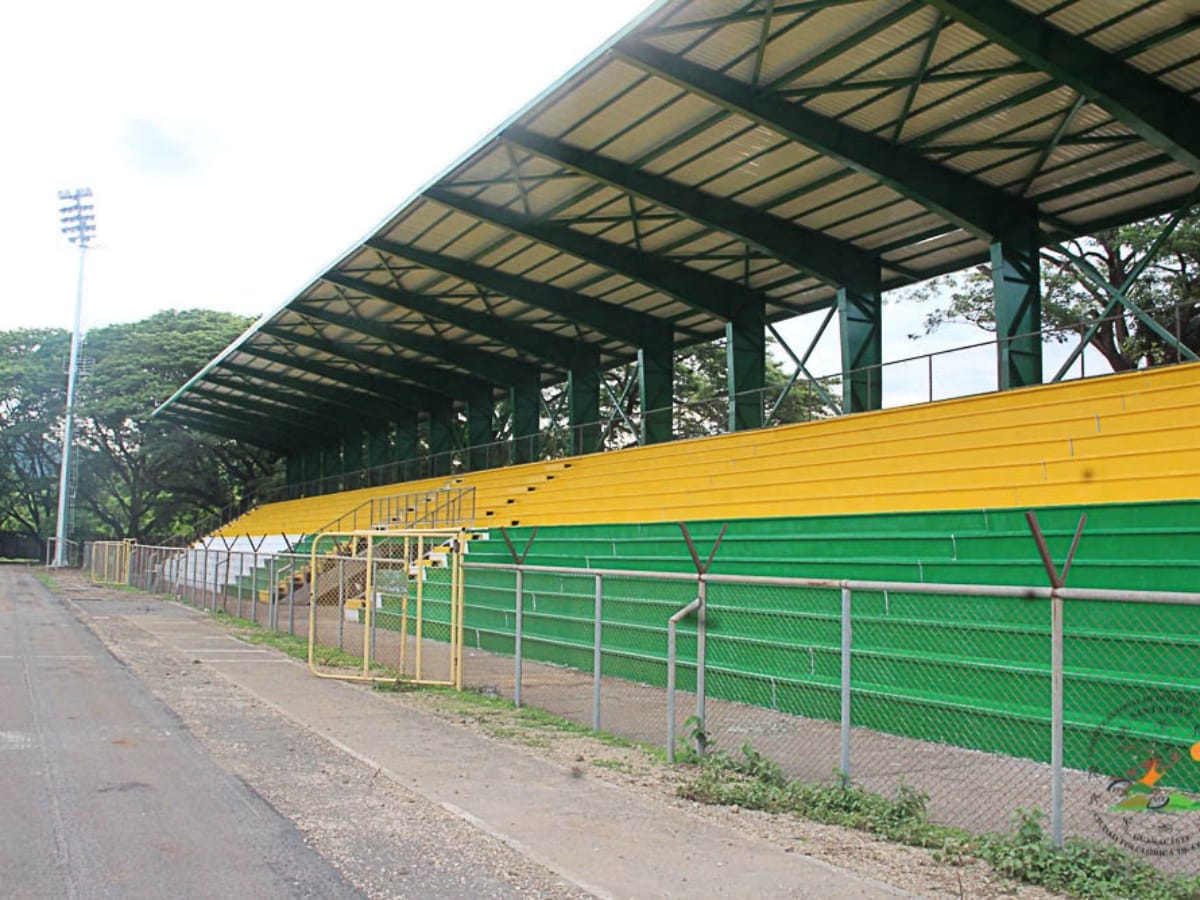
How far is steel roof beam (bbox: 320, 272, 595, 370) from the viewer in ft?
84.5

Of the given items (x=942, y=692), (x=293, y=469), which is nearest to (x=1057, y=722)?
(x=942, y=692)

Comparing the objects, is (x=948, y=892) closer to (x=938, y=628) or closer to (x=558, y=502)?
(x=938, y=628)

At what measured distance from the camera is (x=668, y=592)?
13.7m

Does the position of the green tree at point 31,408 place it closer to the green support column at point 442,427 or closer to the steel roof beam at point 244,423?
the steel roof beam at point 244,423

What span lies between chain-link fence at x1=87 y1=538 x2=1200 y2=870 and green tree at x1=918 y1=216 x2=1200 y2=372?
15.5 m

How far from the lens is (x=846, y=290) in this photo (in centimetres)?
2138

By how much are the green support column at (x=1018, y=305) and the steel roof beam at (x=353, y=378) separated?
2430 cm

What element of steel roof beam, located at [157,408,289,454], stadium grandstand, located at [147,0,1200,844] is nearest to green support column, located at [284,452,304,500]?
steel roof beam, located at [157,408,289,454]

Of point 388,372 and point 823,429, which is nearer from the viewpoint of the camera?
point 823,429

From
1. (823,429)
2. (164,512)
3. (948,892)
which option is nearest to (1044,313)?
(823,429)

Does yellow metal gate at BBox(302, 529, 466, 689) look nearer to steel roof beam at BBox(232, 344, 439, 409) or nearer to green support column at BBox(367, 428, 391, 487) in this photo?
steel roof beam at BBox(232, 344, 439, 409)

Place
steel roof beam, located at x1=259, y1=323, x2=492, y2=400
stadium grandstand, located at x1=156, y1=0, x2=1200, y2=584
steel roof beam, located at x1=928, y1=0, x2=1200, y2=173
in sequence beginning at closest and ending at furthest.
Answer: steel roof beam, located at x1=928, y1=0, x2=1200, y2=173 < stadium grandstand, located at x1=156, y1=0, x2=1200, y2=584 < steel roof beam, located at x1=259, y1=323, x2=492, y2=400

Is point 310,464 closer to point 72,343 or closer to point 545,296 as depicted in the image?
point 72,343

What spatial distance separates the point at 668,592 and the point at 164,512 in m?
57.9
